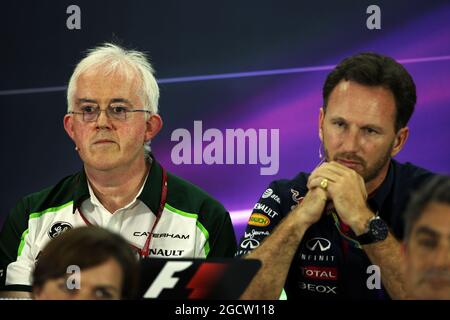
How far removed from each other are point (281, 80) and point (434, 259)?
1.66 m

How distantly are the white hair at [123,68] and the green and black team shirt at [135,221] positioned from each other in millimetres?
297

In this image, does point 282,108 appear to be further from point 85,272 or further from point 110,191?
point 85,272

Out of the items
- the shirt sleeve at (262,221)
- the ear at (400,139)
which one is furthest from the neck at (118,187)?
the ear at (400,139)

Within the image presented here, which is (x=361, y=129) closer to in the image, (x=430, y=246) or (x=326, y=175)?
(x=326, y=175)

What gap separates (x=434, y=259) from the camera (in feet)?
6.04

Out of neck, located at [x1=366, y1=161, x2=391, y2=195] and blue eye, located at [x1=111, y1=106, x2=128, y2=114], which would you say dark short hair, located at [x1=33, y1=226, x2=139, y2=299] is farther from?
neck, located at [x1=366, y1=161, x2=391, y2=195]

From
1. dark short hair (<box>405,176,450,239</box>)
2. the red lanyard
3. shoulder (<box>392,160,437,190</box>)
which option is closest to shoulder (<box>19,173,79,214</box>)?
the red lanyard

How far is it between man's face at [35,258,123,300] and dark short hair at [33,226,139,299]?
1cm

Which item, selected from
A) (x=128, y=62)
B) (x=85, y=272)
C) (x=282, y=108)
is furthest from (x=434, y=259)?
(x=128, y=62)

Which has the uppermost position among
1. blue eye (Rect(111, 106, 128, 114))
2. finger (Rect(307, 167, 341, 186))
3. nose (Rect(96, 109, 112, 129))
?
blue eye (Rect(111, 106, 128, 114))

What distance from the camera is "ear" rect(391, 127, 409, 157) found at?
290 cm

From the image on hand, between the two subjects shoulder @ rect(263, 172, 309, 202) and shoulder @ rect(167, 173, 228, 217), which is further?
shoulder @ rect(167, 173, 228, 217)

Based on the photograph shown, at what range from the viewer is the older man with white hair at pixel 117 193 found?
10.0ft

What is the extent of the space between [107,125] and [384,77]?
1181mm
